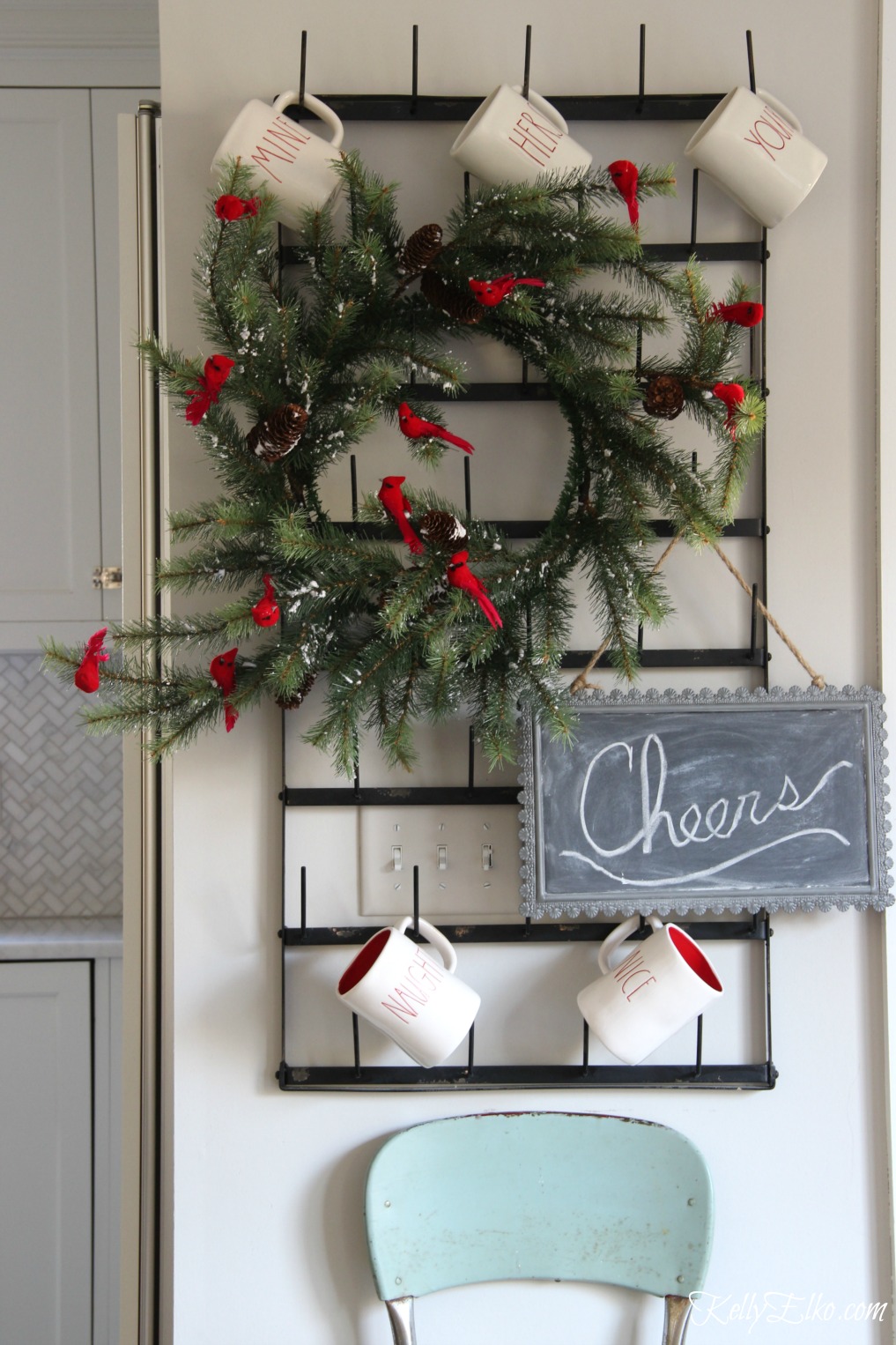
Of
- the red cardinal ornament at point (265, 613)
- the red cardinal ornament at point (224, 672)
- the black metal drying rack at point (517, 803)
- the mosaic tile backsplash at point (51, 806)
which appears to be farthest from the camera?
the mosaic tile backsplash at point (51, 806)

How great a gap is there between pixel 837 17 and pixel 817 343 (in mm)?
342

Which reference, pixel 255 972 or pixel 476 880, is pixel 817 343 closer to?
pixel 476 880

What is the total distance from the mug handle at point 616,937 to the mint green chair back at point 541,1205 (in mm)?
169

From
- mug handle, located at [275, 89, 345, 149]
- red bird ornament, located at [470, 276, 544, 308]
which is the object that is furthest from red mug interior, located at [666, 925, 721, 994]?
mug handle, located at [275, 89, 345, 149]

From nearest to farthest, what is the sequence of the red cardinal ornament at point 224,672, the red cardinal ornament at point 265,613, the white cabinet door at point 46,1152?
the red cardinal ornament at point 265,613 → the red cardinal ornament at point 224,672 → the white cabinet door at point 46,1152

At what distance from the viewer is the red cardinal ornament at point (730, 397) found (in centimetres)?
77

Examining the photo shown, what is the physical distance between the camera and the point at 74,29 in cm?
150

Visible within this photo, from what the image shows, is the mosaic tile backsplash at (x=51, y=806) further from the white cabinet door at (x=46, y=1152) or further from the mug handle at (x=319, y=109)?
the mug handle at (x=319, y=109)

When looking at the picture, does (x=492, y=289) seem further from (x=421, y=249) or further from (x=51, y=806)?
(x=51, y=806)

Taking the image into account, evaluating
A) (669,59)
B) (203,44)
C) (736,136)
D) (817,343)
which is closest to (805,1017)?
(817,343)

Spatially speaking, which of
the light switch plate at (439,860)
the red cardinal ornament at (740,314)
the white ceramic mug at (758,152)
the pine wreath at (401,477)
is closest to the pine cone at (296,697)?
the pine wreath at (401,477)

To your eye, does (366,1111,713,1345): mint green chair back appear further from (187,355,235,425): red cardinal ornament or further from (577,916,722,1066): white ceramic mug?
(187,355,235,425): red cardinal ornament

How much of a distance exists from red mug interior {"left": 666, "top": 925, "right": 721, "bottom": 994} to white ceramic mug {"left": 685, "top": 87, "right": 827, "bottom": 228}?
726mm

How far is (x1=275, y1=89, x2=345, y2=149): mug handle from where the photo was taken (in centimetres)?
91
